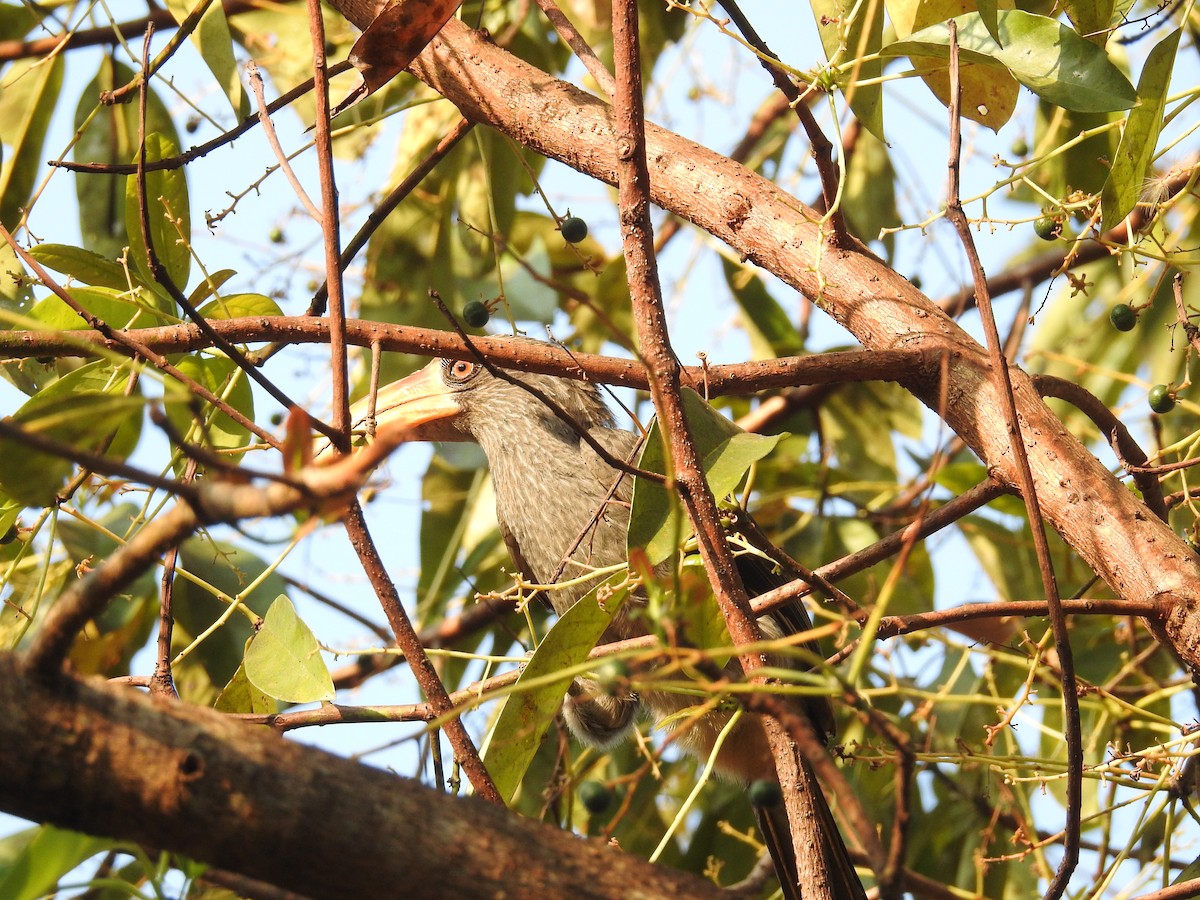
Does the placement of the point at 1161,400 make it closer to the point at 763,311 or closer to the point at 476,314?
the point at 476,314

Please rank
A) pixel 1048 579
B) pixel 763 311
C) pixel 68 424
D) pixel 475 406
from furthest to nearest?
pixel 763 311, pixel 475 406, pixel 1048 579, pixel 68 424

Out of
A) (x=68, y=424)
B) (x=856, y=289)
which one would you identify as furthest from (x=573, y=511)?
(x=68, y=424)

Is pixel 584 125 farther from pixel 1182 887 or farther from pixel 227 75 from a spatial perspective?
pixel 1182 887

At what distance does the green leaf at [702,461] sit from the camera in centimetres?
134

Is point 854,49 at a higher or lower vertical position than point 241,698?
higher

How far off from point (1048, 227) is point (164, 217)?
1337mm

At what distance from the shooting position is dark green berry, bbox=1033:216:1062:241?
65.7 inches

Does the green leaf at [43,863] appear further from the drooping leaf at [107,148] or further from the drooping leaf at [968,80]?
the drooping leaf at [107,148]

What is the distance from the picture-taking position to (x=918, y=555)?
3.05m

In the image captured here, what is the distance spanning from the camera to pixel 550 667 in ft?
4.69

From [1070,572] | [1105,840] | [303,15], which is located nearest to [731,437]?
[1105,840]

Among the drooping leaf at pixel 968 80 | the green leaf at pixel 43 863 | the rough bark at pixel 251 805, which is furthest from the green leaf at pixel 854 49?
the green leaf at pixel 43 863

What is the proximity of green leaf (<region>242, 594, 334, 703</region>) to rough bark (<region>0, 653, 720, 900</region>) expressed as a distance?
715 millimetres

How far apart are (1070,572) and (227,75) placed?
2.03 meters
